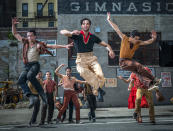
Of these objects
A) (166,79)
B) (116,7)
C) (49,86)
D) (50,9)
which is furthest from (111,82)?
(50,9)

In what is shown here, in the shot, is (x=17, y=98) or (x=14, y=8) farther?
(x=14, y=8)

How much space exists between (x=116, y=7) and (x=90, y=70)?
1340 cm

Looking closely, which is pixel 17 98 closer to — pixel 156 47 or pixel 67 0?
pixel 67 0

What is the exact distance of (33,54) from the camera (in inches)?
380

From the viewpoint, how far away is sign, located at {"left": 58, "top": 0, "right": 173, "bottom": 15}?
69.0ft

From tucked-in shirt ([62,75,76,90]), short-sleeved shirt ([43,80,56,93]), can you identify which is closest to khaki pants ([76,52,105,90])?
tucked-in shirt ([62,75,76,90])

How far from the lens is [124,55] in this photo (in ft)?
29.8

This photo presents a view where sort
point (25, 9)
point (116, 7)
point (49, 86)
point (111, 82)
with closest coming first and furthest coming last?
point (49, 86) → point (111, 82) → point (116, 7) → point (25, 9)

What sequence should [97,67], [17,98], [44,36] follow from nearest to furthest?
[97,67] < [17,98] < [44,36]

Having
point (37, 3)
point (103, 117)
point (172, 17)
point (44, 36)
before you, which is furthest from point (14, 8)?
point (103, 117)

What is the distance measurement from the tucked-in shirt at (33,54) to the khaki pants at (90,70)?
5.09ft

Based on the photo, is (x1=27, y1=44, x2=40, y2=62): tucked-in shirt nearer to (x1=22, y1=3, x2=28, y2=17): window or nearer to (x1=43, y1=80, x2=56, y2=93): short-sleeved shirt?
(x1=43, y1=80, x2=56, y2=93): short-sleeved shirt

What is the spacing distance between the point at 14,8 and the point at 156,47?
35.9 meters

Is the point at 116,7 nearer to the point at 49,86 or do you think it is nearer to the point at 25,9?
the point at 49,86
